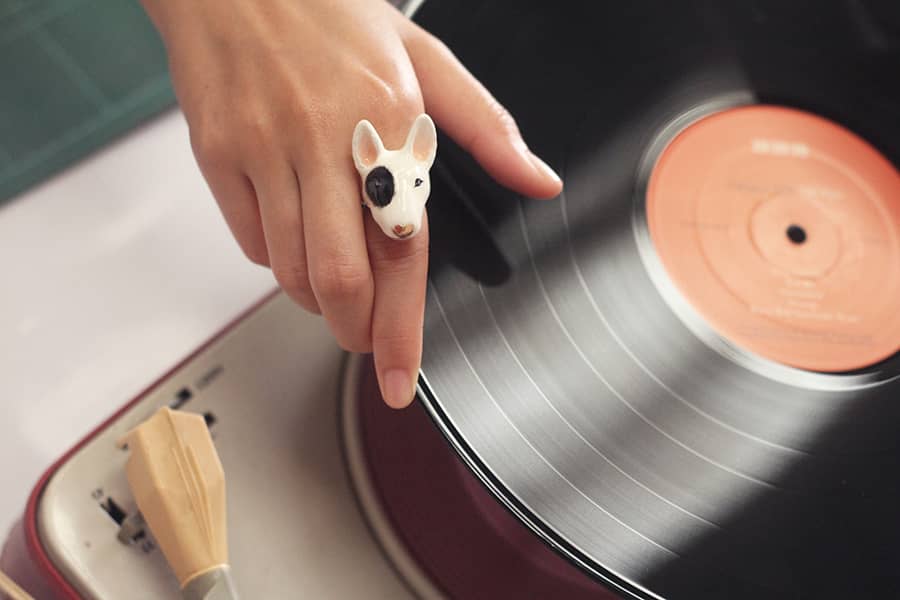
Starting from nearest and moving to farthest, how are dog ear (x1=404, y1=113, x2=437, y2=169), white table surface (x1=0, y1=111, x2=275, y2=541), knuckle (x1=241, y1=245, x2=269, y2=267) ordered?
1. dog ear (x1=404, y1=113, x2=437, y2=169)
2. knuckle (x1=241, y1=245, x2=269, y2=267)
3. white table surface (x1=0, y1=111, x2=275, y2=541)

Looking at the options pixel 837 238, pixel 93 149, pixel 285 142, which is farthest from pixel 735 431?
pixel 93 149

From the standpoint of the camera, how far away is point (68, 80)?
2.50 feet

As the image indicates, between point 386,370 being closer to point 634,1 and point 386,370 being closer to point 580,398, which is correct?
point 580,398

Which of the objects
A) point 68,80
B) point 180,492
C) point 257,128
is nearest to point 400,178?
point 257,128

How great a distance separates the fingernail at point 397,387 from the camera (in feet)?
1.46

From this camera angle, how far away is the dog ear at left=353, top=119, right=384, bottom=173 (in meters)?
0.40

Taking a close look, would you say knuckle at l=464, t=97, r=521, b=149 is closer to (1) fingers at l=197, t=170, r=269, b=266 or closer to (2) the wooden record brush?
(1) fingers at l=197, t=170, r=269, b=266

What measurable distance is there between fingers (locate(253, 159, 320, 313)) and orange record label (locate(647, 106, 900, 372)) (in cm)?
35

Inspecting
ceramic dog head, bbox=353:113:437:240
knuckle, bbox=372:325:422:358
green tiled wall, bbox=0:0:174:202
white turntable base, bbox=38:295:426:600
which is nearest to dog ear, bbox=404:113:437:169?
ceramic dog head, bbox=353:113:437:240

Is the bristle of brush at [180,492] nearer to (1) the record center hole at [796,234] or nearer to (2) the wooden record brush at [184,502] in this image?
(2) the wooden record brush at [184,502]

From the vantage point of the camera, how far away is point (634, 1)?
0.69 meters

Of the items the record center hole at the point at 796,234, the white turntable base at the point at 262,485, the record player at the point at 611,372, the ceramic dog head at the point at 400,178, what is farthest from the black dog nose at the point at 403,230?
the record center hole at the point at 796,234

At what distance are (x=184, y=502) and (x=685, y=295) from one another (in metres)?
0.45

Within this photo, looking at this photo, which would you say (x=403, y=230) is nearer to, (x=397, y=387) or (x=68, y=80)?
(x=397, y=387)
